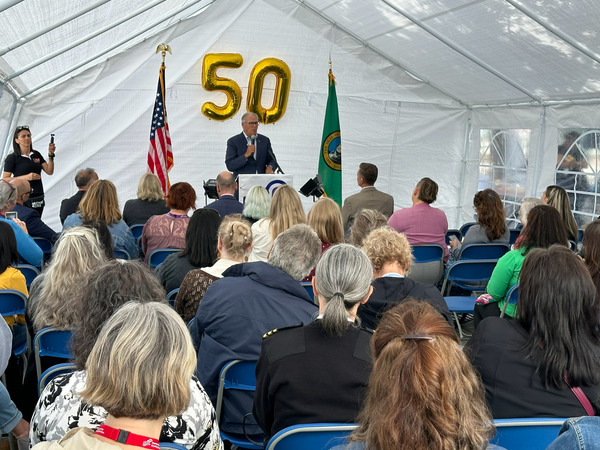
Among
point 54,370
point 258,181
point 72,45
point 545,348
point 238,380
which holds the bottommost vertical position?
point 238,380

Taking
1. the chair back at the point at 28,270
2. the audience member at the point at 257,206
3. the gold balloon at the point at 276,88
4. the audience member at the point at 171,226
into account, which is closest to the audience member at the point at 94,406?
the chair back at the point at 28,270

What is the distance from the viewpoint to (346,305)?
238cm

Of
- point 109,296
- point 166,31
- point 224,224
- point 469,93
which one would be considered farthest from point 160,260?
point 469,93

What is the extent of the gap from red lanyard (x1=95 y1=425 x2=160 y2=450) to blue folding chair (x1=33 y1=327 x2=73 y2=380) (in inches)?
53.9

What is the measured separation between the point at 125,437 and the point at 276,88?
8667 millimetres

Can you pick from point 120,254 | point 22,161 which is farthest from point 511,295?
point 22,161

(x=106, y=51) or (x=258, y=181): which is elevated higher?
(x=106, y=51)

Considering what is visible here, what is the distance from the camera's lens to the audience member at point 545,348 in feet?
6.84

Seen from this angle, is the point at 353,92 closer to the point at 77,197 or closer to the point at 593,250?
the point at 77,197

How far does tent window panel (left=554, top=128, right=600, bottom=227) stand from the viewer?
7.62m

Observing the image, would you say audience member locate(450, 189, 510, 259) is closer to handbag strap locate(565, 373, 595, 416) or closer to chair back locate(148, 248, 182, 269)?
chair back locate(148, 248, 182, 269)

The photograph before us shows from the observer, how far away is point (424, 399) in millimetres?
1255

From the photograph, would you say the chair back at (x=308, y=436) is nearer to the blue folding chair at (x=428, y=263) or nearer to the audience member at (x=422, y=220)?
the blue folding chair at (x=428, y=263)

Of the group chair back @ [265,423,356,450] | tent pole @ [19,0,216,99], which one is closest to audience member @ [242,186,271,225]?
chair back @ [265,423,356,450]
